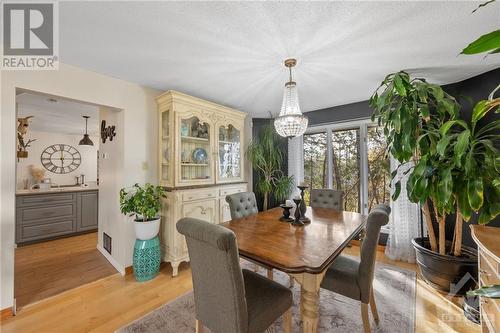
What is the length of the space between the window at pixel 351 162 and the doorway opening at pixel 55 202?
11.3 feet

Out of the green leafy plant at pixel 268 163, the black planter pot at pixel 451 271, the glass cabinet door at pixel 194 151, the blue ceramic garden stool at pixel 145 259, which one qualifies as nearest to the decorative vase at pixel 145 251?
the blue ceramic garden stool at pixel 145 259

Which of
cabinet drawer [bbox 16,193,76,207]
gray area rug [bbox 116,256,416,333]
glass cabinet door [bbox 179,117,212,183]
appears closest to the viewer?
gray area rug [bbox 116,256,416,333]

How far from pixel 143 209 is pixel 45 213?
2.64 metres

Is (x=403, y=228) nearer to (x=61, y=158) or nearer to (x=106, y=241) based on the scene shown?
(x=106, y=241)

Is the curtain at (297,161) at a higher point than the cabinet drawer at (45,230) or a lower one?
higher

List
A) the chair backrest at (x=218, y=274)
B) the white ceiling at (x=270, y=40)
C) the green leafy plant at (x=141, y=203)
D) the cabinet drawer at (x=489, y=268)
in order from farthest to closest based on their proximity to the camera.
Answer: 1. the green leafy plant at (x=141, y=203)
2. the white ceiling at (x=270, y=40)
3. the cabinet drawer at (x=489, y=268)
4. the chair backrest at (x=218, y=274)

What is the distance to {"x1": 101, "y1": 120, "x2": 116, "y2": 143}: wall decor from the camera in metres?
2.67

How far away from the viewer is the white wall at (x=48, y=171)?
14.4ft

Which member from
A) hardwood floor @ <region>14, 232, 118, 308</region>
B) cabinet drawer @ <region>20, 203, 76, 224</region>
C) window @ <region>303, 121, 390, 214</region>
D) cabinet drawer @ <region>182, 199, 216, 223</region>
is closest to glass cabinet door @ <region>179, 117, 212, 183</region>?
cabinet drawer @ <region>182, 199, 216, 223</region>

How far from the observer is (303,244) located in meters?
1.46

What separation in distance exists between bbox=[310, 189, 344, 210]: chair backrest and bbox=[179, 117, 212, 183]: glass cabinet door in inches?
59.4

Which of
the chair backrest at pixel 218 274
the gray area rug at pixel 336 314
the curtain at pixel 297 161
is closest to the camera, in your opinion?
the chair backrest at pixel 218 274

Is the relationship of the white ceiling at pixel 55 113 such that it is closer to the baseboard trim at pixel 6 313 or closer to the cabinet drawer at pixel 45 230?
the cabinet drawer at pixel 45 230

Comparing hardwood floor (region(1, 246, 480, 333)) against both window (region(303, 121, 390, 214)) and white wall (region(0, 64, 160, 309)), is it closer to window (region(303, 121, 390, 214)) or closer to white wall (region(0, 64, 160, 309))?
white wall (region(0, 64, 160, 309))
